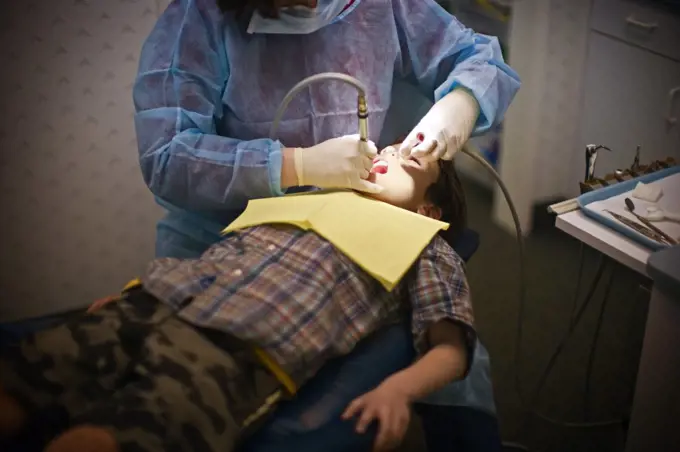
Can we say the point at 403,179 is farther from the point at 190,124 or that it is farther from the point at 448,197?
the point at 190,124

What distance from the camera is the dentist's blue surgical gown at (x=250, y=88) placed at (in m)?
1.18

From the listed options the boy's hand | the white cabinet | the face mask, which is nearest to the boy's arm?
the boy's hand

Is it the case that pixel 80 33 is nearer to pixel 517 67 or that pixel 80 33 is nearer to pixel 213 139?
pixel 213 139

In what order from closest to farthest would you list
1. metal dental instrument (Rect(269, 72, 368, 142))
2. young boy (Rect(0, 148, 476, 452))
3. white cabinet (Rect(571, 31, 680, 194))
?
young boy (Rect(0, 148, 476, 452))
metal dental instrument (Rect(269, 72, 368, 142))
white cabinet (Rect(571, 31, 680, 194))

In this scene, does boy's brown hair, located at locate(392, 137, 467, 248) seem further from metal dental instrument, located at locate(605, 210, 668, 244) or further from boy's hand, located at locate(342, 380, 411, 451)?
boy's hand, located at locate(342, 380, 411, 451)

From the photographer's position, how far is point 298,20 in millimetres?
1175

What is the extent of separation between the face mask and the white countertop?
21.6 inches

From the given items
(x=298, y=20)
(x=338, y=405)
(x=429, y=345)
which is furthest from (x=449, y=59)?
(x=338, y=405)

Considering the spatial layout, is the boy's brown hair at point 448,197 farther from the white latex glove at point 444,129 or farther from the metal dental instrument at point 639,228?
the metal dental instrument at point 639,228

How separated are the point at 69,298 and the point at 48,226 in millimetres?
163

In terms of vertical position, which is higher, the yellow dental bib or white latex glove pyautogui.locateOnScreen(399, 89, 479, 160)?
white latex glove pyautogui.locateOnScreen(399, 89, 479, 160)

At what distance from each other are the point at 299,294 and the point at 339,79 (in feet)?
1.32

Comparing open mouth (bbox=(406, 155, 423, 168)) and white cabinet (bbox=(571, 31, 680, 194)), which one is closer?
open mouth (bbox=(406, 155, 423, 168))

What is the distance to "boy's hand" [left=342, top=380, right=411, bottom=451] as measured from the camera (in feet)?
3.08
